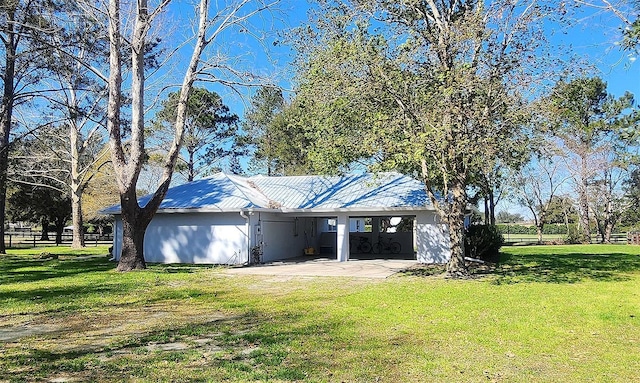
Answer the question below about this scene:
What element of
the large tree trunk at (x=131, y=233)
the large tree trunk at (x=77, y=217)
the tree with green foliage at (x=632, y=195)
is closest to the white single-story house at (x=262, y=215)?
the large tree trunk at (x=131, y=233)

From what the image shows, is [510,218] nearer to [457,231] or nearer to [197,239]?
[197,239]

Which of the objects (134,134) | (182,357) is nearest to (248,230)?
(134,134)

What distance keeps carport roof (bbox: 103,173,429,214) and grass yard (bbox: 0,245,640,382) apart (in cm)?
672

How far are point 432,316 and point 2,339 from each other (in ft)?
21.7

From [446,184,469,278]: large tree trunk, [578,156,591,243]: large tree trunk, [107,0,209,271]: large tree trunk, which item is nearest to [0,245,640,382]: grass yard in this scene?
[446,184,469,278]: large tree trunk

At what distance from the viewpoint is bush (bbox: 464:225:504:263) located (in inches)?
814

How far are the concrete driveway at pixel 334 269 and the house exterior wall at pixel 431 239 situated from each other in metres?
0.63

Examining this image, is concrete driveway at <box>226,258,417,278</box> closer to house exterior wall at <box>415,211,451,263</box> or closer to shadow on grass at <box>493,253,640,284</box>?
house exterior wall at <box>415,211,451,263</box>

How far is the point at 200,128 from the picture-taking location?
37375mm

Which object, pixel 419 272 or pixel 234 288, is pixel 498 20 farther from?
pixel 234 288

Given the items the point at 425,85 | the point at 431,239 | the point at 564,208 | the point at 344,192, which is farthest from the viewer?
the point at 564,208

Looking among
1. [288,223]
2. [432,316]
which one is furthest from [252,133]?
[432,316]

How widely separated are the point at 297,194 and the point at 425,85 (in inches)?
424

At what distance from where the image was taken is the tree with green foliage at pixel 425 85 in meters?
12.6
